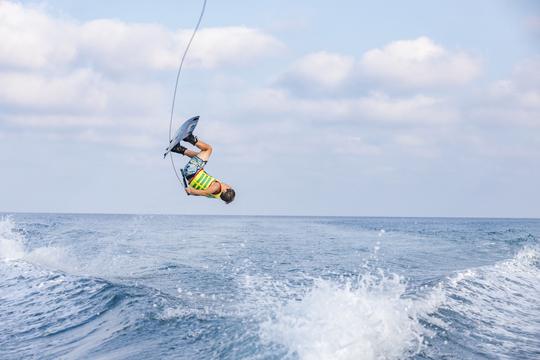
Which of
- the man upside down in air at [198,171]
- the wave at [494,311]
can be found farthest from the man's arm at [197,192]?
the wave at [494,311]

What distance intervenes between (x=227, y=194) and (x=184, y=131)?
228 cm

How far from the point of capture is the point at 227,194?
12484mm

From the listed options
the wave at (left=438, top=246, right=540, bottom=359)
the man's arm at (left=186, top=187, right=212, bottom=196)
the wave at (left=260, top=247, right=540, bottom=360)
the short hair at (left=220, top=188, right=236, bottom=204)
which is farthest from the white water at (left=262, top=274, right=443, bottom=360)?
the man's arm at (left=186, top=187, right=212, bottom=196)

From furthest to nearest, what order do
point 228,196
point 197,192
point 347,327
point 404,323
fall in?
point 228,196
point 197,192
point 404,323
point 347,327

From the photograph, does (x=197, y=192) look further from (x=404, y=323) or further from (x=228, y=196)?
(x=404, y=323)

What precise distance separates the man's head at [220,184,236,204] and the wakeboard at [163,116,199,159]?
1.91m

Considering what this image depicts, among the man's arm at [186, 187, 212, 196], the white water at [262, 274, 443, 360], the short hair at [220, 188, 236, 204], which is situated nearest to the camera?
the white water at [262, 274, 443, 360]

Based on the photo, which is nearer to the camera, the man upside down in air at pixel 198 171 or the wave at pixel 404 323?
the wave at pixel 404 323

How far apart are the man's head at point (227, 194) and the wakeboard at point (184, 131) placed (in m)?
1.91

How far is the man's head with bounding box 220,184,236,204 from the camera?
40.9 feet

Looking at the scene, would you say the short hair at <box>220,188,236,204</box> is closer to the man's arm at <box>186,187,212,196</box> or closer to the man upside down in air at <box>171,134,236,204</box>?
the man upside down in air at <box>171,134,236,204</box>

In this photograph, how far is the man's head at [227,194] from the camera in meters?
12.5

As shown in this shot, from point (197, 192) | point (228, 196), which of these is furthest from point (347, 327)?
point (197, 192)

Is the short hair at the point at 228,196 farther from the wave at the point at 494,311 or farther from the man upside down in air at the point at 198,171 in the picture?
the wave at the point at 494,311
